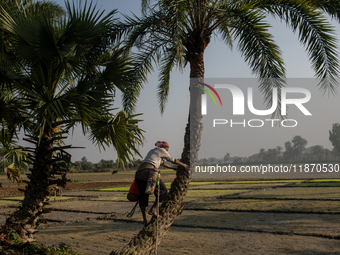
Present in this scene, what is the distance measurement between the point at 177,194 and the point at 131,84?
2948 mm

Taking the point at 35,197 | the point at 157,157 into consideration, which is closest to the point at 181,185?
the point at 157,157

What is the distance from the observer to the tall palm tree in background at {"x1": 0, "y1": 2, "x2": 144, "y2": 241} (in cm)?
655

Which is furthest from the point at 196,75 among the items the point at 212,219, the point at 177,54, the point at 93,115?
the point at 212,219

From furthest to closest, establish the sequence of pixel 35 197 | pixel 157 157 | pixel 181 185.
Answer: pixel 35 197 → pixel 181 185 → pixel 157 157

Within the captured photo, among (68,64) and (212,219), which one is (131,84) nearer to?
(68,64)

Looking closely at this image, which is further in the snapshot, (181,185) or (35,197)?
(35,197)

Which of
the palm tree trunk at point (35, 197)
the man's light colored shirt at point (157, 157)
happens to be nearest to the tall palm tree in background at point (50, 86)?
the palm tree trunk at point (35, 197)

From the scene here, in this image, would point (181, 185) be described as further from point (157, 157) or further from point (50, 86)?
point (50, 86)

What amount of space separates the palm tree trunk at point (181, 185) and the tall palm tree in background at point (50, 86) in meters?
1.34

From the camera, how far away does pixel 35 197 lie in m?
6.86

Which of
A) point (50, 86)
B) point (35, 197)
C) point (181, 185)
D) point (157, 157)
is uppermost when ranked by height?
point (50, 86)

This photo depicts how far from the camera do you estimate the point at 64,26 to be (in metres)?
6.83

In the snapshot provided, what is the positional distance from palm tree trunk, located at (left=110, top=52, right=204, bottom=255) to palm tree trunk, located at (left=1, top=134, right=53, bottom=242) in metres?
2.03

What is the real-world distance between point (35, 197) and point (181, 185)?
2.92 meters
